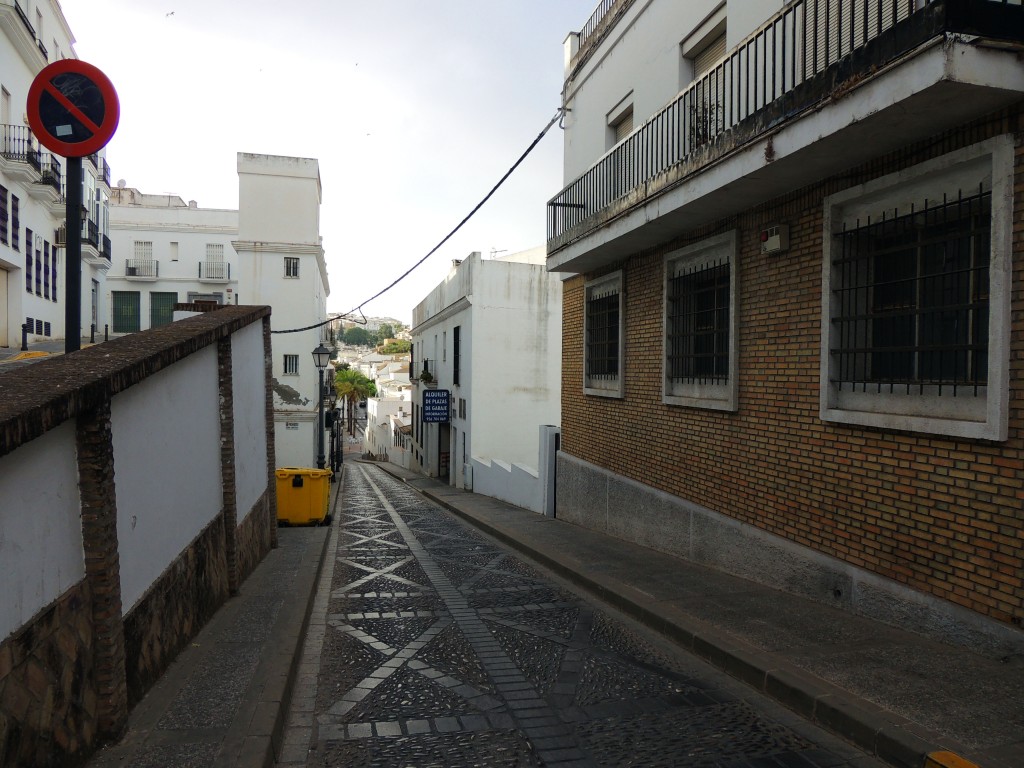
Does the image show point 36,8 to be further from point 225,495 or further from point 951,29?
point 951,29

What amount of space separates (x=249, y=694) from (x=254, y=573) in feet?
13.0

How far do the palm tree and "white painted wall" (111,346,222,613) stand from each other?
6180 cm

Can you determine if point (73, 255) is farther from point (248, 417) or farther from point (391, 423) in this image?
point (391, 423)

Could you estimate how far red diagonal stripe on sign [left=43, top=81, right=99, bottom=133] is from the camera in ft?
14.9

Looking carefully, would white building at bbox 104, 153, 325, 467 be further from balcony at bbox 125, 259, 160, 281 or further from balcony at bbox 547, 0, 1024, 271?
balcony at bbox 547, 0, 1024, 271

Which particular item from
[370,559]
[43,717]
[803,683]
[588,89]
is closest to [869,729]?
[803,683]

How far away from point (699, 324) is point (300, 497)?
7.37 m

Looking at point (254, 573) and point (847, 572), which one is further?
point (254, 573)

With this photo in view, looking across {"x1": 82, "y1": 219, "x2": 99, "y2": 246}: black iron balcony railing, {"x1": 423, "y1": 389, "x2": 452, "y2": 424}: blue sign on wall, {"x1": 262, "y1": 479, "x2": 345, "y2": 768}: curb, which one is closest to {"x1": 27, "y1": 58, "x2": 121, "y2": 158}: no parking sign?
{"x1": 262, "y1": 479, "x2": 345, "y2": 768}: curb

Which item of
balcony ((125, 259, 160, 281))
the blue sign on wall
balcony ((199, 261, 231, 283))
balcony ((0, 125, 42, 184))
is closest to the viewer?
balcony ((0, 125, 42, 184))

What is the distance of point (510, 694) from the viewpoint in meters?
4.92

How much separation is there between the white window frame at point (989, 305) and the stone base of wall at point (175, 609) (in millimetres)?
5518

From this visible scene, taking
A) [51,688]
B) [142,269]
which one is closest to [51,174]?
[142,269]

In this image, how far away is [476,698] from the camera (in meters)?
4.86
